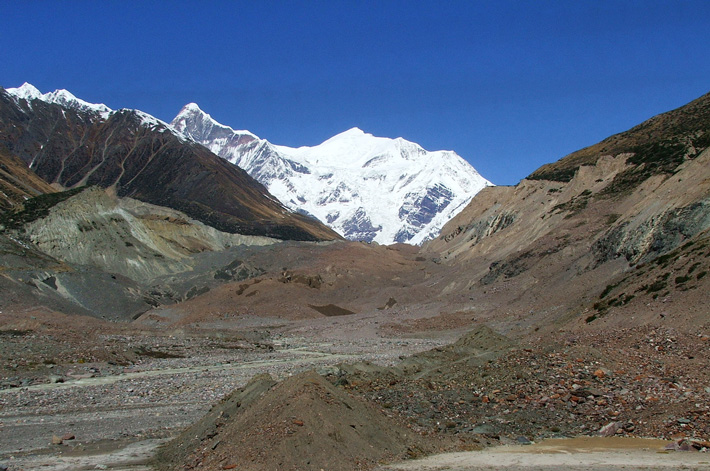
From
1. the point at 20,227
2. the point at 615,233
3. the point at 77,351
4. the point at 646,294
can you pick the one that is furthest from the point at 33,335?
the point at 20,227

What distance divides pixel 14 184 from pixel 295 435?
129 meters

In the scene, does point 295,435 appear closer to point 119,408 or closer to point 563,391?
point 563,391

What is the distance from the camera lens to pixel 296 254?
114m

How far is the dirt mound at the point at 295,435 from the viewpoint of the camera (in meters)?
13.6

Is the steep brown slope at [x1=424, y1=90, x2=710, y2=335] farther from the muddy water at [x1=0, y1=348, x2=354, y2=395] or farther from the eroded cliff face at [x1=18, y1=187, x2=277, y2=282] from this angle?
the eroded cliff face at [x1=18, y1=187, x2=277, y2=282]

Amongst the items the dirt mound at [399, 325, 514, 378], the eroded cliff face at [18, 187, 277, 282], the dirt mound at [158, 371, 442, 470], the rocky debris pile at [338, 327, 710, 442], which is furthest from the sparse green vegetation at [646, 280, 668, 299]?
the eroded cliff face at [18, 187, 277, 282]

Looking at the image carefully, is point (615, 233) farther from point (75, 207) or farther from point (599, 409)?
point (75, 207)

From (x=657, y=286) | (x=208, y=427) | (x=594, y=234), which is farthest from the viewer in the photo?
(x=594, y=234)

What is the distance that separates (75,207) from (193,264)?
18830 mm

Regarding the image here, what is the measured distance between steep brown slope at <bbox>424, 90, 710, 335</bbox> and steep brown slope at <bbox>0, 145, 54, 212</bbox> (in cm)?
7129

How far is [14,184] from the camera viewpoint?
12625 cm

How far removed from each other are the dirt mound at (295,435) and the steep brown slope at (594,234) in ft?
47.8

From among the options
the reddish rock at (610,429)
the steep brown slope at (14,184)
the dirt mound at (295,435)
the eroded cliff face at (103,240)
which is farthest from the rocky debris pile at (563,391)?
the steep brown slope at (14,184)

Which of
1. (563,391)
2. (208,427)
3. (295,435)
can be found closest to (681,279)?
(563,391)
